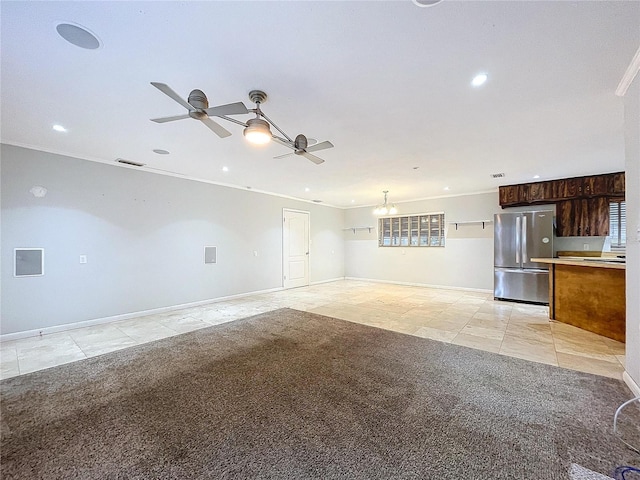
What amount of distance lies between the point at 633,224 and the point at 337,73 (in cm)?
276

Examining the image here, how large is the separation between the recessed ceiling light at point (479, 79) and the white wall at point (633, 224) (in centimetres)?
114

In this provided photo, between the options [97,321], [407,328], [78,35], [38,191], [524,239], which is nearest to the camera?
[78,35]

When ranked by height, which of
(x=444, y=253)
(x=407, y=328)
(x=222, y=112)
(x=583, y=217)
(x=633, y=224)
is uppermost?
(x=222, y=112)

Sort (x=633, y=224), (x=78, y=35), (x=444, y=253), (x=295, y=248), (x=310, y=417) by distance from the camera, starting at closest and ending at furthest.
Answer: (x=78, y=35)
(x=310, y=417)
(x=633, y=224)
(x=444, y=253)
(x=295, y=248)

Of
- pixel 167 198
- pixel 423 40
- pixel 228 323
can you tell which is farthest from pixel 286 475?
pixel 167 198

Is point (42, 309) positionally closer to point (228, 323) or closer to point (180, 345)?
point (180, 345)

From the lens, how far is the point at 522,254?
558 centimetres

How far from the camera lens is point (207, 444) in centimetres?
167

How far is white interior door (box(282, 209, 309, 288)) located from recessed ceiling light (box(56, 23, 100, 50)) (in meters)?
5.62

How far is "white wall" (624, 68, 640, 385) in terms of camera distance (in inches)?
83.4

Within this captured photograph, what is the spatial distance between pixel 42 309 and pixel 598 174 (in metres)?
9.75

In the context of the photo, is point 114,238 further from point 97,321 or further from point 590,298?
point 590,298

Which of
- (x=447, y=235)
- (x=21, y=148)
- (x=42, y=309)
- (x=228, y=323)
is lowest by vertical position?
(x=228, y=323)

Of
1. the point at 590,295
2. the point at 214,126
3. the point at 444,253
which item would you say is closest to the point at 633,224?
the point at 590,295
